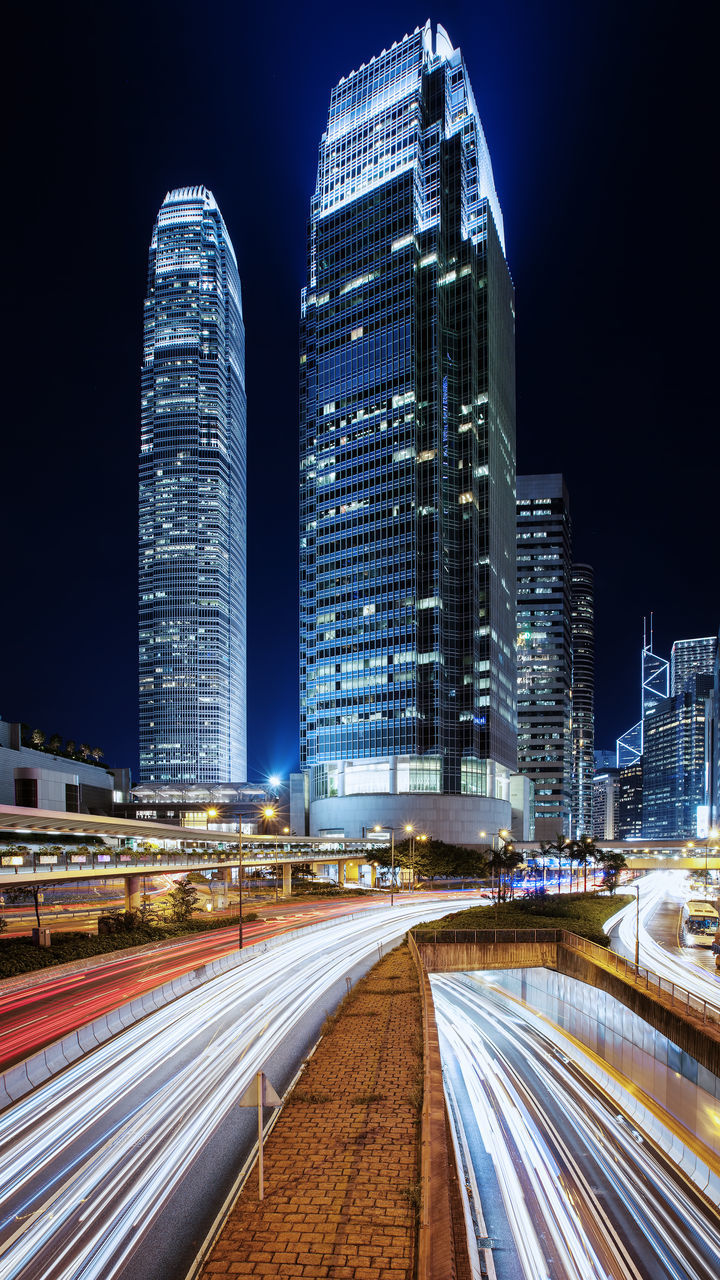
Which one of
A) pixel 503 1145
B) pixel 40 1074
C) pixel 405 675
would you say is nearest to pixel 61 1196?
pixel 40 1074

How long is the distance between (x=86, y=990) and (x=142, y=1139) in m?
16.6

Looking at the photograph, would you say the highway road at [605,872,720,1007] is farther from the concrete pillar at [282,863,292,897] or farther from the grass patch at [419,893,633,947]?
the concrete pillar at [282,863,292,897]

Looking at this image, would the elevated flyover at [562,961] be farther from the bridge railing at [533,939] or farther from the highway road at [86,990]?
the highway road at [86,990]

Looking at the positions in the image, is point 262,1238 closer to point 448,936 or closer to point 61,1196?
point 61,1196

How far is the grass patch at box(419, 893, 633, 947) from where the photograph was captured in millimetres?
46791

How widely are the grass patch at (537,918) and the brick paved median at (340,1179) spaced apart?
24.2 m

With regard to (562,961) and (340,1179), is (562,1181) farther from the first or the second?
(562,961)

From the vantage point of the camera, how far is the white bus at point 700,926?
56.5m

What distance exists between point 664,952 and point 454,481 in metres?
104

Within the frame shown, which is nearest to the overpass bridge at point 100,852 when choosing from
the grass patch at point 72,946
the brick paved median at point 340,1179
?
the grass patch at point 72,946

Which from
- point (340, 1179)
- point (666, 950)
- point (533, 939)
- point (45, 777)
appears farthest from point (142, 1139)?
point (45, 777)

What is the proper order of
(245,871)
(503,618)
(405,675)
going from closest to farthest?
(245,871) → (405,675) → (503,618)

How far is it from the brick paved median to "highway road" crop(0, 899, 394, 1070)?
29.9 ft

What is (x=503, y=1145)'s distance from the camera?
76.1ft
